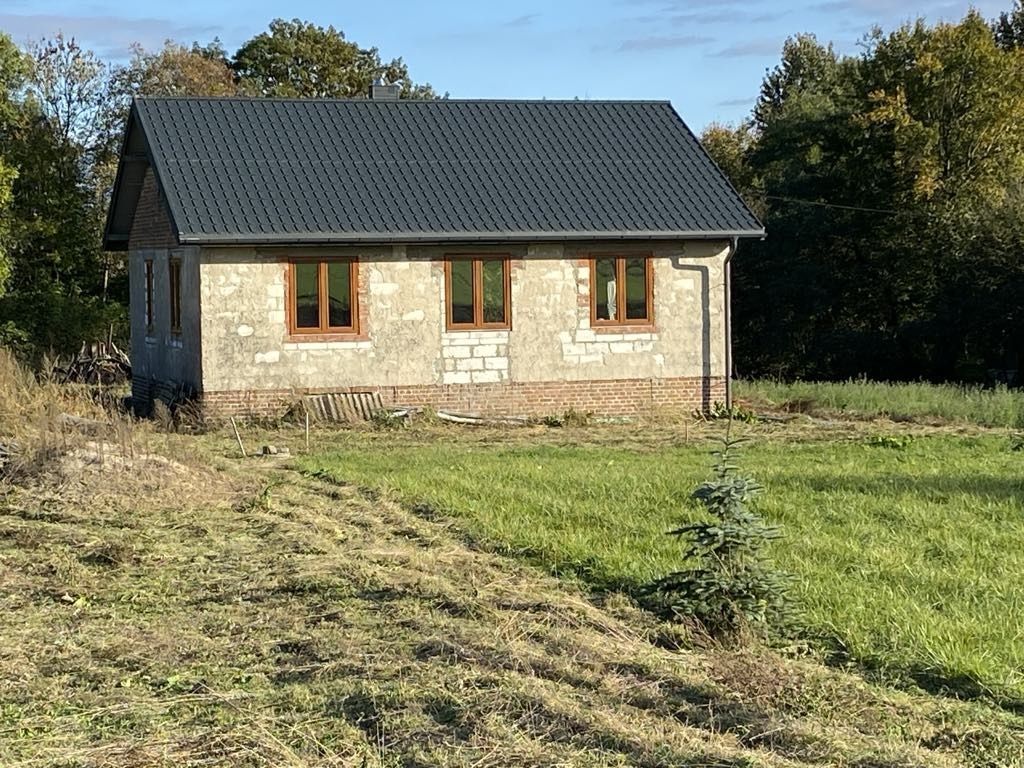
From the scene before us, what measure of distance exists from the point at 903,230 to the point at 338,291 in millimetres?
21224

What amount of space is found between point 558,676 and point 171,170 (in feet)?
53.5

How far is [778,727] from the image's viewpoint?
6.19m

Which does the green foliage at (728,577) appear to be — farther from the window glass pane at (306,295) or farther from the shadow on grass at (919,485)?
the window glass pane at (306,295)

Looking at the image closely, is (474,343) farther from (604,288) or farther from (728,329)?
(728,329)

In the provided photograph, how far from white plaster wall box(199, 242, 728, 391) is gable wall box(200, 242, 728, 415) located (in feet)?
0.05

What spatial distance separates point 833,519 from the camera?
11.9 metres

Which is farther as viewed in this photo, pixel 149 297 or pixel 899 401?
pixel 149 297

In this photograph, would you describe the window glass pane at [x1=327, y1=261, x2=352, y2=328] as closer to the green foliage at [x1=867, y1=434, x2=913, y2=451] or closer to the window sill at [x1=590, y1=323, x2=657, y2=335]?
the window sill at [x1=590, y1=323, x2=657, y2=335]

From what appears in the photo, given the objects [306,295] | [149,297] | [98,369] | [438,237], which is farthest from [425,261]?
[98,369]

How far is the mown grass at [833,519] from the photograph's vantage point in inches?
303

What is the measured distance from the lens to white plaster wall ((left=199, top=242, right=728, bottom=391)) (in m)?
20.9

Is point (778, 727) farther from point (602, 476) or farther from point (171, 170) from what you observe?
point (171, 170)

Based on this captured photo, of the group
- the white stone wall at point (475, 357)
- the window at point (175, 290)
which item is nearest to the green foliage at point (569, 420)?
the white stone wall at point (475, 357)

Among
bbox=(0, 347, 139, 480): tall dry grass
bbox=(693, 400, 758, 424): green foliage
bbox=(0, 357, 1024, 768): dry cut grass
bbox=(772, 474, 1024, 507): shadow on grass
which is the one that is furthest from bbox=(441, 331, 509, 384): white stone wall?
bbox=(0, 357, 1024, 768): dry cut grass
